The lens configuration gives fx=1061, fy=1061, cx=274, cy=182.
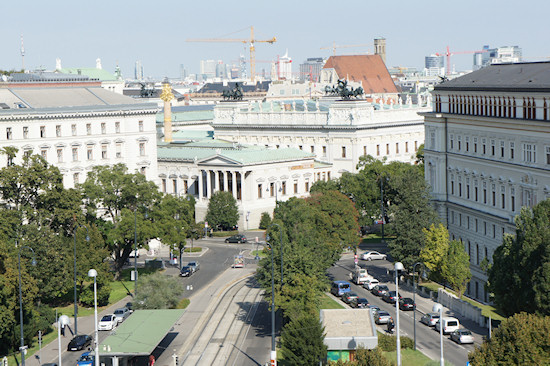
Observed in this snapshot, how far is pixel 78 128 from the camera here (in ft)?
443

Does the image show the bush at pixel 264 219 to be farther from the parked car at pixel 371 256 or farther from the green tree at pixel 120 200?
the green tree at pixel 120 200

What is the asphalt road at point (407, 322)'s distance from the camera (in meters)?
76.5

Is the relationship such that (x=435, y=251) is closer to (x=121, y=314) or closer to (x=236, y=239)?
(x=121, y=314)

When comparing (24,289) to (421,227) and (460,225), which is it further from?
(460,225)

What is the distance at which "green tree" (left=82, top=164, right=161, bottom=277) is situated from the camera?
4264 inches

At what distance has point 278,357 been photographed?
254ft

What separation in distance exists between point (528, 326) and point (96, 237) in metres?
51.1

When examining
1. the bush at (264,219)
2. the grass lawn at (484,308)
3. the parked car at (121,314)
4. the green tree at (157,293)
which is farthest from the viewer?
the bush at (264,219)

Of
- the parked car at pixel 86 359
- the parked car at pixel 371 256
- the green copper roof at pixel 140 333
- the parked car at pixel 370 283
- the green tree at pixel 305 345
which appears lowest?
the parked car at pixel 371 256

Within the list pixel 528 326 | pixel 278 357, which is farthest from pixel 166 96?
pixel 528 326

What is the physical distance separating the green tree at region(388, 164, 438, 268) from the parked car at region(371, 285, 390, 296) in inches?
157

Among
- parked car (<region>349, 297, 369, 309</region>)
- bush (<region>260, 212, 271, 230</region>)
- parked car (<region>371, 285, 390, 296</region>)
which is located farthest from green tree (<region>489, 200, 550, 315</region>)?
bush (<region>260, 212, 271, 230</region>)

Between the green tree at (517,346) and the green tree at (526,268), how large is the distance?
13.5 meters

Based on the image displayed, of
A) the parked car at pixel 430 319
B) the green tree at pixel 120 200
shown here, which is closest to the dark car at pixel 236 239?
the green tree at pixel 120 200
